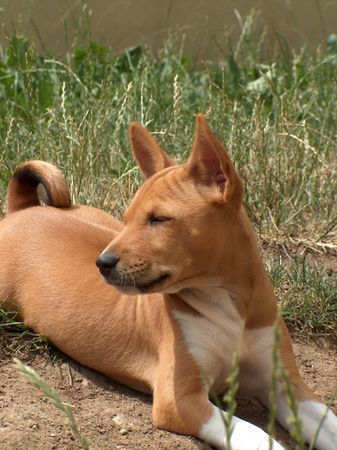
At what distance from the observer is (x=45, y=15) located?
7.91 meters

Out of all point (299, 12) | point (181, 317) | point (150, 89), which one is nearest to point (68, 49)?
point (150, 89)

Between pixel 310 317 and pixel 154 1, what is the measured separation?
4022 mm

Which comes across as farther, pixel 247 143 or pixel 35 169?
pixel 247 143

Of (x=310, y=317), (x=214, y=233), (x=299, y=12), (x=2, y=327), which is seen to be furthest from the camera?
(x=299, y=12)

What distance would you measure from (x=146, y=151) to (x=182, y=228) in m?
0.58

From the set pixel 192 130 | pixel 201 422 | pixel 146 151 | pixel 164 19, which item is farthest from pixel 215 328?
pixel 164 19

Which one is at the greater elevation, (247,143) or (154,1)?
(154,1)

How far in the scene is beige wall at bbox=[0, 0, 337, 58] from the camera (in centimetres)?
786

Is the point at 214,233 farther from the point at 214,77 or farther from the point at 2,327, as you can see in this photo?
the point at 214,77

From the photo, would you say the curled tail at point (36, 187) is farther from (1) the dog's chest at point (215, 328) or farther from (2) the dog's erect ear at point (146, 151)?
(1) the dog's chest at point (215, 328)

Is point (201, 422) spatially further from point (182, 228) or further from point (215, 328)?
point (182, 228)

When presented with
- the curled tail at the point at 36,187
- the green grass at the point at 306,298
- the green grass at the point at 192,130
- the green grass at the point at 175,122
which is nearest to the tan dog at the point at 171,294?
the curled tail at the point at 36,187

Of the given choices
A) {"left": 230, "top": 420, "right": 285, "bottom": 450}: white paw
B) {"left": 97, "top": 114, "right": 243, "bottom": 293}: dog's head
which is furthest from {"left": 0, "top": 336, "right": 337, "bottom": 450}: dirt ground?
{"left": 97, "top": 114, "right": 243, "bottom": 293}: dog's head

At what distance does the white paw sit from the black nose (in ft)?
2.56
